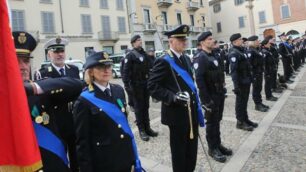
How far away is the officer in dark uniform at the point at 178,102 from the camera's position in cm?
404

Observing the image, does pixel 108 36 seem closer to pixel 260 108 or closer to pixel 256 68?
pixel 256 68

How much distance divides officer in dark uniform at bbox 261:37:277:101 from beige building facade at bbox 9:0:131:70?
21.1 meters

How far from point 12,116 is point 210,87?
398cm

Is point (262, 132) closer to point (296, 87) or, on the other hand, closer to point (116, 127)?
point (116, 127)

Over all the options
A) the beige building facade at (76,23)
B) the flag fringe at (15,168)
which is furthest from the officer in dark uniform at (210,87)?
the beige building facade at (76,23)

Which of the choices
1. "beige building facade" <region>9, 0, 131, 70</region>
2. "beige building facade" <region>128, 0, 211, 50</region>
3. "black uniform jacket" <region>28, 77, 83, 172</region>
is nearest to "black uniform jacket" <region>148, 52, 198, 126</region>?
"black uniform jacket" <region>28, 77, 83, 172</region>

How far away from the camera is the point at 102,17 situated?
35719 millimetres

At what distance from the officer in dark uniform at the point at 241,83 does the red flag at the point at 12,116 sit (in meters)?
5.84

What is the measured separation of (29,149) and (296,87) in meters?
12.4

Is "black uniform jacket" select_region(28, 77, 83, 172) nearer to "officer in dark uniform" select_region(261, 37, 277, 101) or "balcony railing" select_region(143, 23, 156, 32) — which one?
"officer in dark uniform" select_region(261, 37, 277, 101)

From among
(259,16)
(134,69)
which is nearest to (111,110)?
(134,69)

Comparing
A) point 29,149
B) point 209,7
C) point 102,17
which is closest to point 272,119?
point 29,149

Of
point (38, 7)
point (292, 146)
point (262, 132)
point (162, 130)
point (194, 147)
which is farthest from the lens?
point (38, 7)

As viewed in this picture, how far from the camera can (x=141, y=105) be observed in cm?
667
